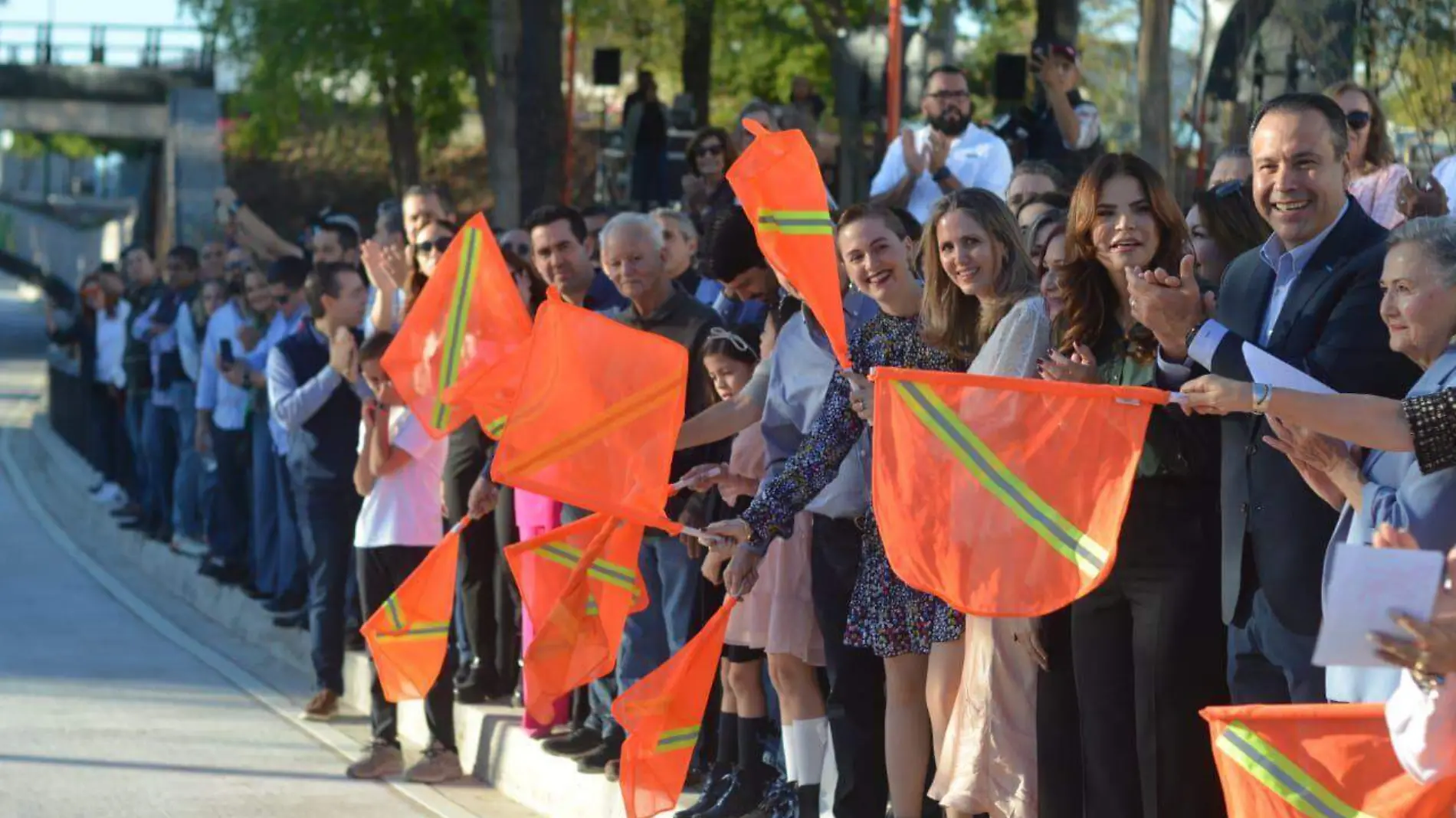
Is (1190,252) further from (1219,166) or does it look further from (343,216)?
(343,216)

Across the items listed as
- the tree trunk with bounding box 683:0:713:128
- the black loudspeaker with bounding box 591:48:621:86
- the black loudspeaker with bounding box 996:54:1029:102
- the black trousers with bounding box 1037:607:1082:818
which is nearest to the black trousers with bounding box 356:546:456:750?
the black trousers with bounding box 1037:607:1082:818

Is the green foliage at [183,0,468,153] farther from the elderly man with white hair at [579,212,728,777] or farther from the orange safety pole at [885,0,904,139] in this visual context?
the elderly man with white hair at [579,212,728,777]

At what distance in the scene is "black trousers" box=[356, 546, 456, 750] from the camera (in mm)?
10062

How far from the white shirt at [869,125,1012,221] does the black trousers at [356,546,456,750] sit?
2655 mm

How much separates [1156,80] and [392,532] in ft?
20.9

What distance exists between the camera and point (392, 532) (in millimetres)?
10062

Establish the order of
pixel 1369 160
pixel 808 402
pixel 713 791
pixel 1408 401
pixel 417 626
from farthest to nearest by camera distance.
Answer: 1. pixel 417 626
2. pixel 713 791
3. pixel 1369 160
4. pixel 808 402
5. pixel 1408 401

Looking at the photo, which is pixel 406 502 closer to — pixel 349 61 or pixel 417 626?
pixel 417 626

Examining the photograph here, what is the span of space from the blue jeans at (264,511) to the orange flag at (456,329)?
14.6 feet

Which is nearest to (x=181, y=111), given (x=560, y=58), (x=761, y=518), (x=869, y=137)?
(x=869, y=137)

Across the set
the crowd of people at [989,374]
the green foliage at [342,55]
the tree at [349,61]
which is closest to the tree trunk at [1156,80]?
the crowd of people at [989,374]

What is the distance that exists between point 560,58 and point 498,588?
1045 cm

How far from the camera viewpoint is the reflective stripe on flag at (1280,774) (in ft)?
16.1

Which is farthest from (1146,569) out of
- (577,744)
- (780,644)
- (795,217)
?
(577,744)
